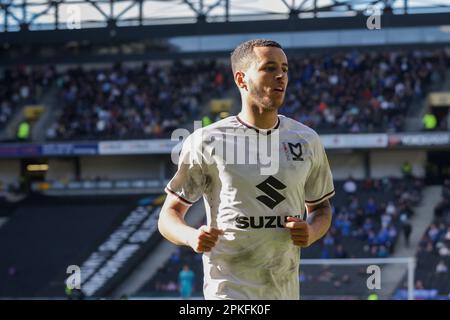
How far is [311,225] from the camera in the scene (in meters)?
4.55

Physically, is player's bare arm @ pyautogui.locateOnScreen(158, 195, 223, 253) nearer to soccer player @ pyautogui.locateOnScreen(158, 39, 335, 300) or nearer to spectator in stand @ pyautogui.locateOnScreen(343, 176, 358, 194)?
soccer player @ pyautogui.locateOnScreen(158, 39, 335, 300)

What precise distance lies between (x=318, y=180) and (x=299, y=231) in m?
0.55

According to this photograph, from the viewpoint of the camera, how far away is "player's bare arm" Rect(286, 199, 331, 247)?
13.9 feet

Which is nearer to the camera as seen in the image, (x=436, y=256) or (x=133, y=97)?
(x=436, y=256)

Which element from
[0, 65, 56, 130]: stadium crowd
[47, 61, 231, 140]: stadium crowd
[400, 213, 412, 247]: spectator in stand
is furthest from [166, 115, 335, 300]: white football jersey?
[0, 65, 56, 130]: stadium crowd

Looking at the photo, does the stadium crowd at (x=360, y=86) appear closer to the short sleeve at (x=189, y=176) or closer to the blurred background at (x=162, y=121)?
the blurred background at (x=162, y=121)

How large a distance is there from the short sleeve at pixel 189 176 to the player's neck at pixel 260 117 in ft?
0.86

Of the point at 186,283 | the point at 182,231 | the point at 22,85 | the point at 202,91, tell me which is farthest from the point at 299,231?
the point at 22,85

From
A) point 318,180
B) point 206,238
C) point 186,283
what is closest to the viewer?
point 206,238

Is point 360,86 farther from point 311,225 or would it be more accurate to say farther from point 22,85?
point 311,225

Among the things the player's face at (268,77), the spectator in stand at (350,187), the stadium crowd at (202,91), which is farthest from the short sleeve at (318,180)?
the stadium crowd at (202,91)

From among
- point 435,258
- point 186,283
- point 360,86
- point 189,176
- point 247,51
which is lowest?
point 186,283

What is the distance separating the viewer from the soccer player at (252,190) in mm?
4473

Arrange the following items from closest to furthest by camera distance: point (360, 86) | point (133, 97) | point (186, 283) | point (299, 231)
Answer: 1. point (299, 231)
2. point (186, 283)
3. point (360, 86)
4. point (133, 97)
